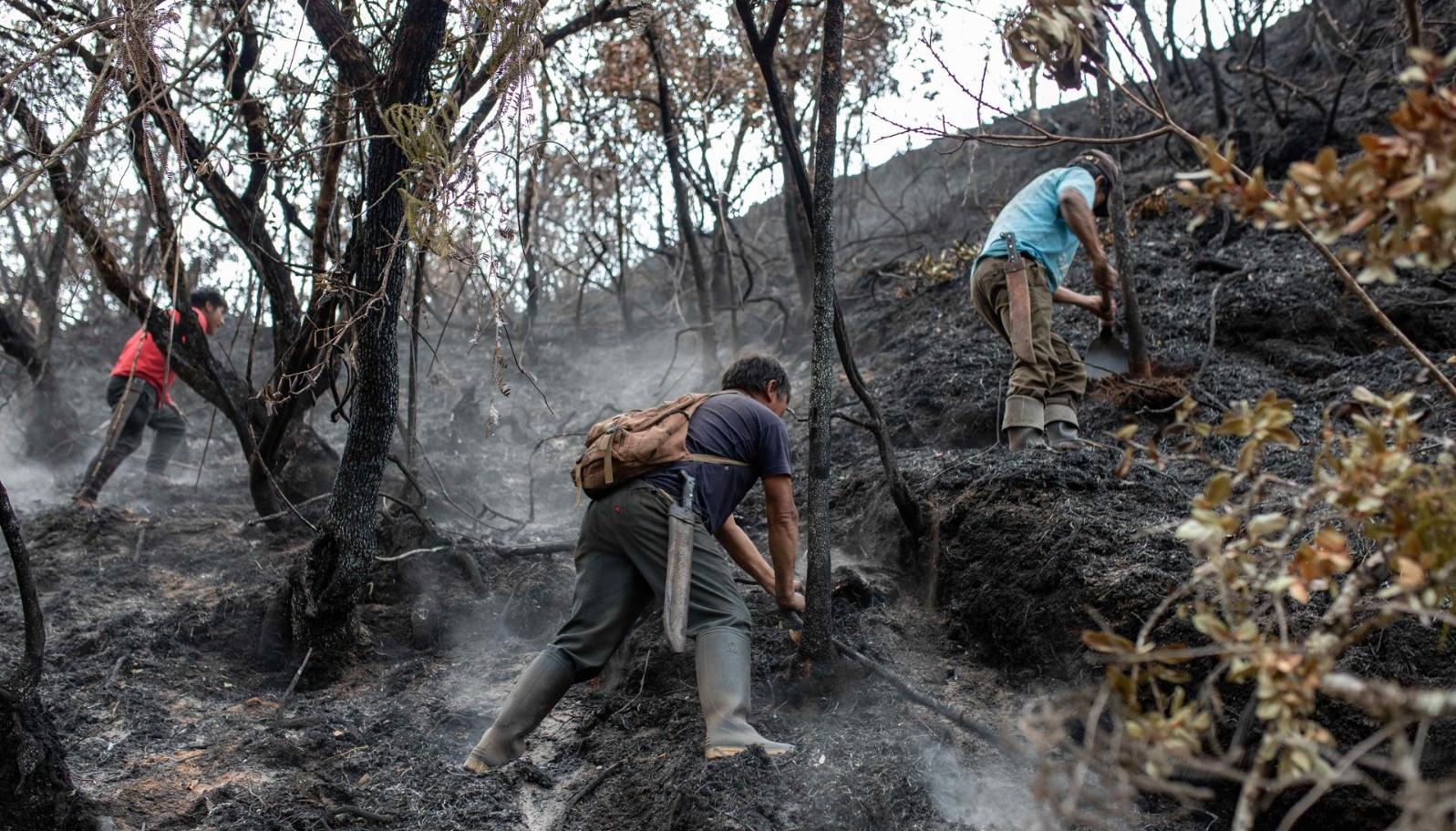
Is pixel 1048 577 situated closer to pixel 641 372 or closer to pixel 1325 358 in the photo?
pixel 1325 358

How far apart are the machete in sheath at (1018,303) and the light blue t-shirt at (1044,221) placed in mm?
62

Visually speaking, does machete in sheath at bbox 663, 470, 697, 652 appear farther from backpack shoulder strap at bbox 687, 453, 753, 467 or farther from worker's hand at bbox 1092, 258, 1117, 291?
worker's hand at bbox 1092, 258, 1117, 291

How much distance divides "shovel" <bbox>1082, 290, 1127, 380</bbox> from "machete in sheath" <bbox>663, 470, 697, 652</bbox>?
2.96 metres

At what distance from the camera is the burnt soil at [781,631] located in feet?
11.5

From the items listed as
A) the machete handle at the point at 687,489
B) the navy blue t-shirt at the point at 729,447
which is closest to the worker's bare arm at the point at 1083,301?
the navy blue t-shirt at the point at 729,447

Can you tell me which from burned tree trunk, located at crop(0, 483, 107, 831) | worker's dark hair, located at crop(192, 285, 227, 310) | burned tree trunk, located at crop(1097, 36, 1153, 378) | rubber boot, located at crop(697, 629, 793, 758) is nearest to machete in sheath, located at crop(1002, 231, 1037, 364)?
burned tree trunk, located at crop(1097, 36, 1153, 378)

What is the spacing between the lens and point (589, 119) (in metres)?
8.94

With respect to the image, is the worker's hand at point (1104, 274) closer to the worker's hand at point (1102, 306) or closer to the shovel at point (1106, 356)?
the worker's hand at point (1102, 306)

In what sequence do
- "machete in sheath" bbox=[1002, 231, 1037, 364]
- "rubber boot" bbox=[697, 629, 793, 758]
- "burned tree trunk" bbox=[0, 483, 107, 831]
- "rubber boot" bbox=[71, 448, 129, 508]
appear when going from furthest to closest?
"rubber boot" bbox=[71, 448, 129, 508] < "machete in sheath" bbox=[1002, 231, 1037, 364] < "rubber boot" bbox=[697, 629, 793, 758] < "burned tree trunk" bbox=[0, 483, 107, 831]

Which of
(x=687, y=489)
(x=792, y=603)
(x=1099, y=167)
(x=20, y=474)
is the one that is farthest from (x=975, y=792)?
(x=20, y=474)

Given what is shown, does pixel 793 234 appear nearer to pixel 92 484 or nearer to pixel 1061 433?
pixel 1061 433

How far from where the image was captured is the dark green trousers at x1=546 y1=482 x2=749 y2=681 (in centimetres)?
366

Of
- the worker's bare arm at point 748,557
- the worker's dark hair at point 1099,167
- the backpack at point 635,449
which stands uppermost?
the worker's dark hair at point 1099,167

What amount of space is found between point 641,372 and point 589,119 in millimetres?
Result: 2609
